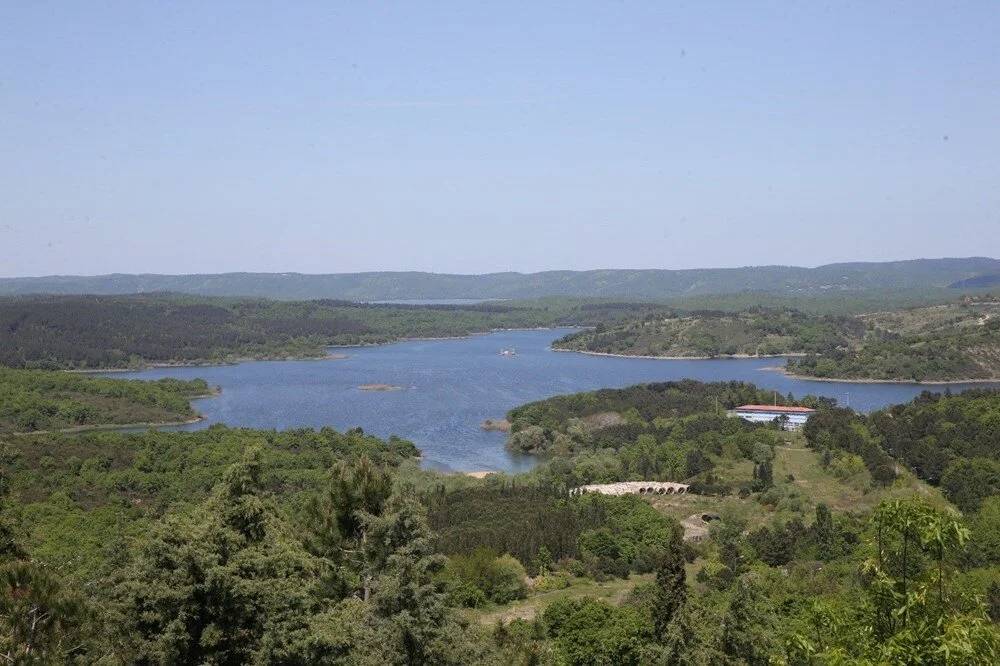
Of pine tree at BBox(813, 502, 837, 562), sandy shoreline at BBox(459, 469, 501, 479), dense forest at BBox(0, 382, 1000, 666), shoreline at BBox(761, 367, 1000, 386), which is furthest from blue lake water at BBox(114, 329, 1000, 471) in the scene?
pine tree at BBox(813, 502, 837, 562)

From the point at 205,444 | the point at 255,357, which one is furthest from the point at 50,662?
the point at 255,357

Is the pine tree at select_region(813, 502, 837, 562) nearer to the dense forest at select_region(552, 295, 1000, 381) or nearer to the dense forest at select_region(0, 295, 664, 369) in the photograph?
the dense forest at select_region(552, 295, 1000, 381)

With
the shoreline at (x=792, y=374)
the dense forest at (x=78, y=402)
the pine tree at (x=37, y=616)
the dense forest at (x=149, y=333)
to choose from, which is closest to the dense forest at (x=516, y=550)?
the pine tree at (x=37, y=616)

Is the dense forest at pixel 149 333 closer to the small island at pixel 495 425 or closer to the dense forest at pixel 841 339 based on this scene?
the dense forest at pixel 841 339

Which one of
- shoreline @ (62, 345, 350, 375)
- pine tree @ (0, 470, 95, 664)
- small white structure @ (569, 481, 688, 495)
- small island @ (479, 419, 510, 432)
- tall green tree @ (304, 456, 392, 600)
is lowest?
shoreline @ (62, 345, 350, 375)

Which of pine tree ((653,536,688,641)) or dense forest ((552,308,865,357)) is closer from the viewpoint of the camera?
pine tree ((653,536,688,641))
